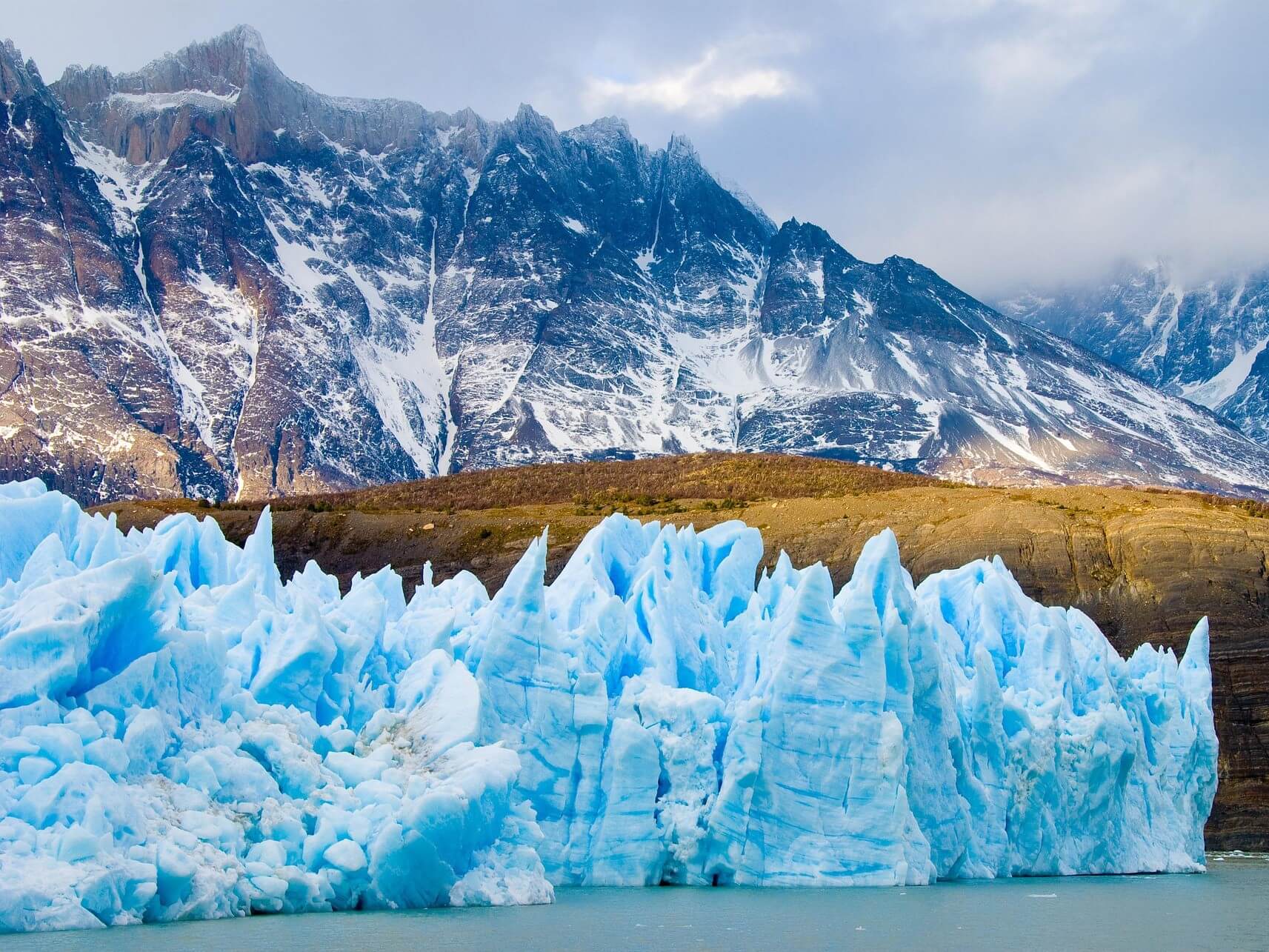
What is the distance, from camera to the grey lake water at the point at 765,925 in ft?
76.2

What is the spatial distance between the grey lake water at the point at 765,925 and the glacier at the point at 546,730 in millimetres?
650

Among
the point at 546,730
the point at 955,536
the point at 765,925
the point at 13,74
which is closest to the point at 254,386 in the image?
the point at 13,74

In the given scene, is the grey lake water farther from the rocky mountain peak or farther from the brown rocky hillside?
the rocky mountain peak

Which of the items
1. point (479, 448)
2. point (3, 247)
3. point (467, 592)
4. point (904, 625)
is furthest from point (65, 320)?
point (904, 625)

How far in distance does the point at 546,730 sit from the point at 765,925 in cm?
634

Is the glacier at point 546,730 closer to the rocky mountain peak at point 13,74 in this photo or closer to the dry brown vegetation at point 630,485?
the dry brown vegetation at point 630,485

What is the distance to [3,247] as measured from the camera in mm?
160875

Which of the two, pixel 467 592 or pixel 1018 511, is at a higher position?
pixel 1018 511

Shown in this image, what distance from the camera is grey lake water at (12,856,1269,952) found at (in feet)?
76.2

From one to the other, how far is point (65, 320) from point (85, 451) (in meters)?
20.5

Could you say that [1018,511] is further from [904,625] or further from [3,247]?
[3,247]

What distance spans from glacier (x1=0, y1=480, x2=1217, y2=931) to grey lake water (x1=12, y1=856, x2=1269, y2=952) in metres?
0.65

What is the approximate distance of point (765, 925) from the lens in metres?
27.2

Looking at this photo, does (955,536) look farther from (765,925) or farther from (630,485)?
(765,925)
